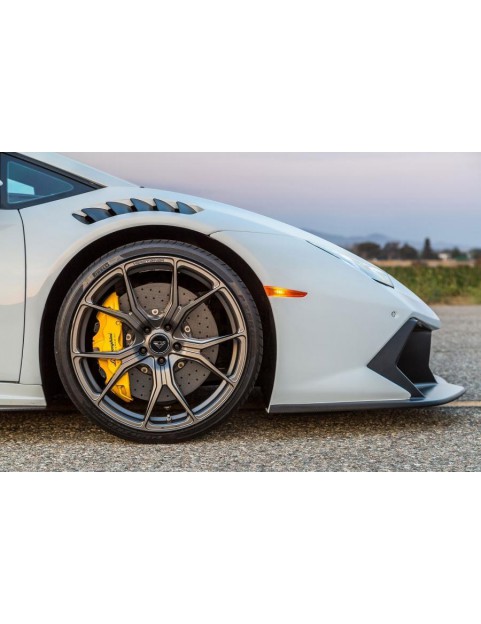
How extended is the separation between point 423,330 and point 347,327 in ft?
1.41

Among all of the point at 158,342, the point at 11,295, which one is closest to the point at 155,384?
the point at 158,342

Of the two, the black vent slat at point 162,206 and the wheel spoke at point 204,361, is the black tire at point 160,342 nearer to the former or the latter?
the wheel spoke at point 204,361

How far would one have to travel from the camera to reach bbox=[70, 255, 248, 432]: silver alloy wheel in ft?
10.6

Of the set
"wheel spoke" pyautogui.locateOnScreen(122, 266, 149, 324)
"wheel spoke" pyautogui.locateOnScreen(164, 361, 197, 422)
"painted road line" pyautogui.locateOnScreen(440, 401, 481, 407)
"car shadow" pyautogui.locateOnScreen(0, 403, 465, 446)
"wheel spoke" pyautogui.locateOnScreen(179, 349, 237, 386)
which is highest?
"wheel spoke" pyautogui.locateOnScreen(122, 266, 149, 324)

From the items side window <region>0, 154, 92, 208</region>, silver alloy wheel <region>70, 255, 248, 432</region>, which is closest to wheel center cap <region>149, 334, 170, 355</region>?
silver alloy wheel <region>70, 255, 248, 432</region>

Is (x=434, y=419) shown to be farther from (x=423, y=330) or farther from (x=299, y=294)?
(x=299, y=294)

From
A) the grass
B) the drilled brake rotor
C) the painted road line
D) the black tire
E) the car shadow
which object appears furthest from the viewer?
the grass

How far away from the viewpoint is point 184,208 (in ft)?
10.9

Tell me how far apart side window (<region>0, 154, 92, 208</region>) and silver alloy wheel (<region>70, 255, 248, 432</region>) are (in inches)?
18.0

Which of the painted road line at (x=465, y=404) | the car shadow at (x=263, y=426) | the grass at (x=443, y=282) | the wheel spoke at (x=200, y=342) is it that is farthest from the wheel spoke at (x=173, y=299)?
the grass at (x=443, y=282)

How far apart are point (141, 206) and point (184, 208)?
0.60 ft

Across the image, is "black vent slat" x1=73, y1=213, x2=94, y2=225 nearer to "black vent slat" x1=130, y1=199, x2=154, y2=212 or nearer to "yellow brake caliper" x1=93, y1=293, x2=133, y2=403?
"black vent slat" x1=130, y1=199, x2=154, y2=212

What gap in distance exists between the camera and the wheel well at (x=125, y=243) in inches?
129

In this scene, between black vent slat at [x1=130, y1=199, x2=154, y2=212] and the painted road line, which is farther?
the painted road line
